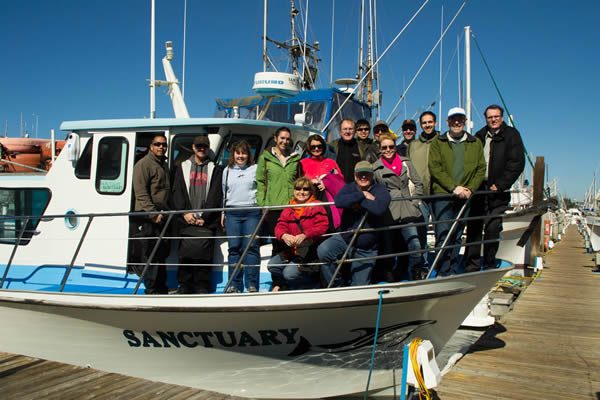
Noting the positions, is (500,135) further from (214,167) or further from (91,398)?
(91,398)

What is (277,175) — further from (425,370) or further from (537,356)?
(537,356)

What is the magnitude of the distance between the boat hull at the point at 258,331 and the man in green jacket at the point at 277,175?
0.89m

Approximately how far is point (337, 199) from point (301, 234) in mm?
474

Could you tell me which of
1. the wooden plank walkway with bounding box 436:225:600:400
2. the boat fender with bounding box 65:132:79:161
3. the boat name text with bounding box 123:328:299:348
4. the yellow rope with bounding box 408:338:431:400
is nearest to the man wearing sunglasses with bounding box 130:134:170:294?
the boat name text with bounding box 123:328:299:348

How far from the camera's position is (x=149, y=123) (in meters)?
5.27

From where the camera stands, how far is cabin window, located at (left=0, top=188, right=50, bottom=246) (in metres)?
5.96

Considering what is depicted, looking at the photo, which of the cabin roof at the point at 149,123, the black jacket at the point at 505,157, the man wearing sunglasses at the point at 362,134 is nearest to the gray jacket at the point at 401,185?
the man wearing sunglasses at the point at 362,134

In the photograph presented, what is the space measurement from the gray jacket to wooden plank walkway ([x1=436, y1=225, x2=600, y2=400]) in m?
2.17

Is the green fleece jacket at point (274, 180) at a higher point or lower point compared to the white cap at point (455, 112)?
lower

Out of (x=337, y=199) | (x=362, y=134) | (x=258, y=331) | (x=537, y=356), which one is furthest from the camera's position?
(x=537, y=356)

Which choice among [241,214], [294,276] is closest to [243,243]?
[241,214]

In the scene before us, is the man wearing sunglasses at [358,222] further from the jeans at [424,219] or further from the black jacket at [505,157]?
the black jacket at [505,157]

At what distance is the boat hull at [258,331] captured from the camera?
13.2ft

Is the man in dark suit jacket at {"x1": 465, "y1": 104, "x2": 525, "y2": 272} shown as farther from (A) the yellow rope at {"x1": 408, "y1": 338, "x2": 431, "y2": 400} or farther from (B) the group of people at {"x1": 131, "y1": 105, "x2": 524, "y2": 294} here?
(A) the yellow rope at {"x1": 408, "y1": 338, "x2": 431, "y2": 400}
